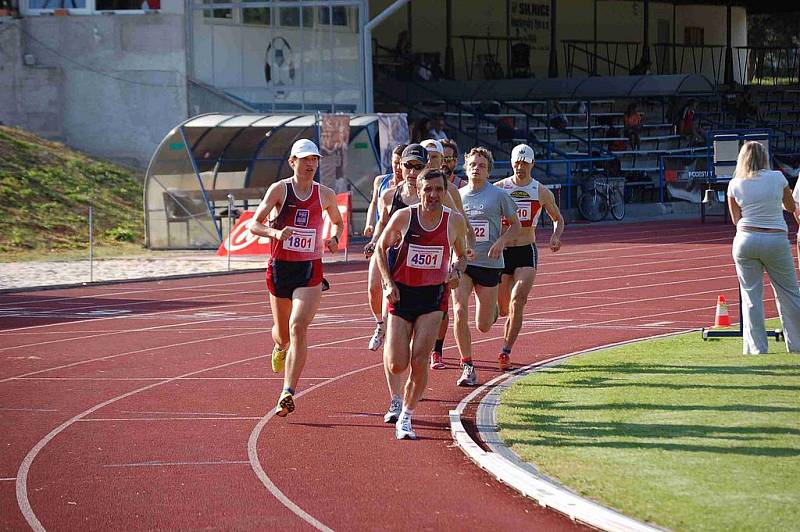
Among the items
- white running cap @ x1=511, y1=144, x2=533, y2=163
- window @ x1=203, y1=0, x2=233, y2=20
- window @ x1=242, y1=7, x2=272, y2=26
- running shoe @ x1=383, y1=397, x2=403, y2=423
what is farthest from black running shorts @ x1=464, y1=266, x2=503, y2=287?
window @ x1=242, y1=7, x2=272, y2=26

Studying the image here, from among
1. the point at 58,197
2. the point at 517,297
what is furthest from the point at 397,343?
the point at 58,197

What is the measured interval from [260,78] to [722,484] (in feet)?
100

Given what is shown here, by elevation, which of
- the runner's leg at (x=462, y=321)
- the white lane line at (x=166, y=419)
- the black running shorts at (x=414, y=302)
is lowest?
the white lane line at (x=166, y=419)

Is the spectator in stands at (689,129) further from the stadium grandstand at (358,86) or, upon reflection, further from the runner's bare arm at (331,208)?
the runner's bare arm at (331,208)

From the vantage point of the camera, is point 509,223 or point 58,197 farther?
point 58,197

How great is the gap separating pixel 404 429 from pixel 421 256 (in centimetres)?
125

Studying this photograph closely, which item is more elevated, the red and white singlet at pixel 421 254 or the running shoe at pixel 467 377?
the red and white singlet at pixel 421 254

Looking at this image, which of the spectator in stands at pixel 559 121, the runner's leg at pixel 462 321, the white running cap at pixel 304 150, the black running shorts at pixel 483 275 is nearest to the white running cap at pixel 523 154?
the black running shorts at pixel 483 275

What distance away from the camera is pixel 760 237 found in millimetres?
11453

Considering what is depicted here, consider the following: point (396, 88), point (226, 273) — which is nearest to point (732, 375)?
point (226, 273)

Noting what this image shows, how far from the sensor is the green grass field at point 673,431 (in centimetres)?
691

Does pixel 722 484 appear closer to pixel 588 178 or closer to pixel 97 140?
pixel 588 178

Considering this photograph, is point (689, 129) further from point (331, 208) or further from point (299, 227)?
point (299, 227)

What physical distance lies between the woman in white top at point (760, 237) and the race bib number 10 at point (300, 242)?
3965mm
